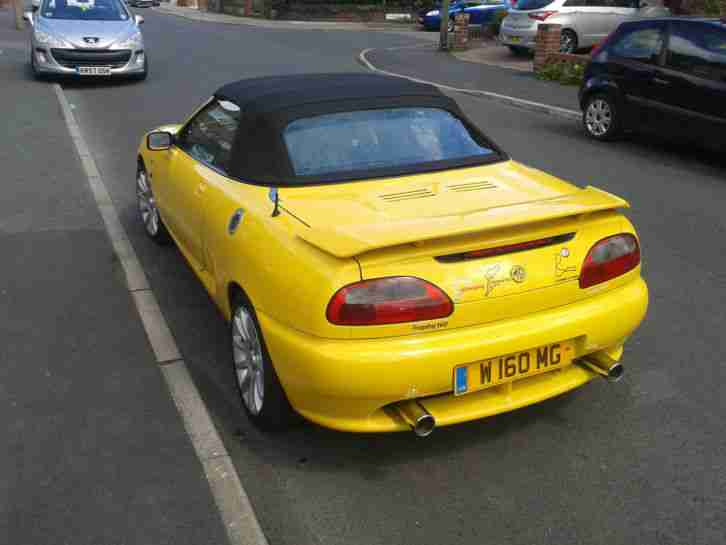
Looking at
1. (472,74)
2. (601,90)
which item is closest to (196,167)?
(601,90)

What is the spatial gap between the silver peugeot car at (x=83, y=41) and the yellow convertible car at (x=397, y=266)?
11.3 m

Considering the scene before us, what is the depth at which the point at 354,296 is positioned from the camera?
121 inches

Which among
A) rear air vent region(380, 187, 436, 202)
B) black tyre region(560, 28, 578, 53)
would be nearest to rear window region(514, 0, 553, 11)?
black tyre region(560, 28, 578, 53)

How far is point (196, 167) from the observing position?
4.76 m

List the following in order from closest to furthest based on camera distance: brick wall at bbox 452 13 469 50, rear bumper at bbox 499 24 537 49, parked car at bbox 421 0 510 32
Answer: rear bumper at bbox 499 24 537 49 → brick wall at bbox 452 13 469 50 → parked car at bbox 421 0 510 32

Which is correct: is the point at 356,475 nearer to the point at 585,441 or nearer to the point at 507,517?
the point at 507,517

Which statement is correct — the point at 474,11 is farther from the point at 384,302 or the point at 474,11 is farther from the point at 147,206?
the point at 384,302

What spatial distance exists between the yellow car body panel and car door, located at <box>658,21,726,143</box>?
5888mm

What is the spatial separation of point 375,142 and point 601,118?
7274mm

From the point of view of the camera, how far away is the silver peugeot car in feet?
47.5

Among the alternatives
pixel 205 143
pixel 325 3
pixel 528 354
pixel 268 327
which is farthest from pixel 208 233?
pixel 325 3

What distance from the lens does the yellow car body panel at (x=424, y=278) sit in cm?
309

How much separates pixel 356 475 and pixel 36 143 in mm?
8185

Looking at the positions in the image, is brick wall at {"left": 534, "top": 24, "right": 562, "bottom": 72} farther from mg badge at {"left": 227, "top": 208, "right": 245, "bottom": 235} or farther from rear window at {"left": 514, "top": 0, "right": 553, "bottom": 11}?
mg badge at {"left": 227, "top": 208, "right": 245, "bottom": 235}
